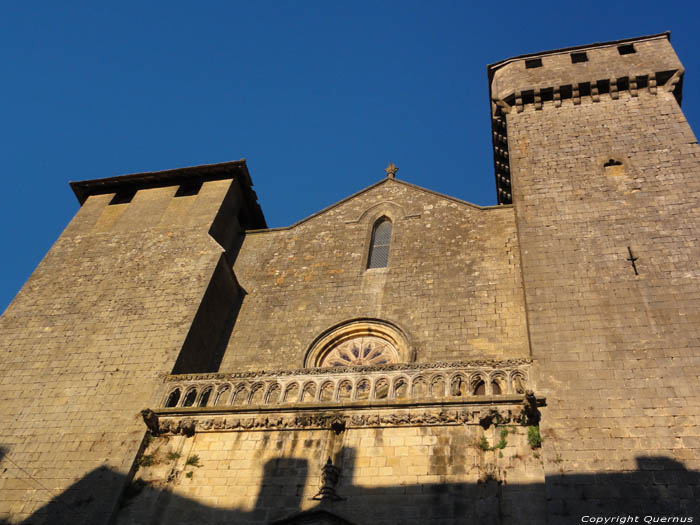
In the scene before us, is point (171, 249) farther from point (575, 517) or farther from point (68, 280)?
point (575, 517)

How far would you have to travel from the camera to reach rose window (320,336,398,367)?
10953mm

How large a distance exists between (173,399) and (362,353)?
330 centimetres

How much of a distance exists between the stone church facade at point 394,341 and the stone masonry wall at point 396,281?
0.05 meters

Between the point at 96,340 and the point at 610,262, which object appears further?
the point at 96,340

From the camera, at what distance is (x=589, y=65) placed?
14500mm

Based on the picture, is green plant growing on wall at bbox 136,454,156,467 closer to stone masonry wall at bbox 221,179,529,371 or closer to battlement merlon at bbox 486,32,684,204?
stone masonry wall at bbox 221,179,529,371

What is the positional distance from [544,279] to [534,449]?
3151 mm

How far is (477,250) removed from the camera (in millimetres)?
12172

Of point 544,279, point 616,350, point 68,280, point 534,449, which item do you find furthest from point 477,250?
point 68,280

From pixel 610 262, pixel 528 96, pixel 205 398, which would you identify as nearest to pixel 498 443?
pixel 610 262

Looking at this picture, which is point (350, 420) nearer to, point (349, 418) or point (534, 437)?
point (349, 418)

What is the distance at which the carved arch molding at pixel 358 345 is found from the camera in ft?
35.9

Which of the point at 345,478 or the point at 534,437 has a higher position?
the point at 534,437

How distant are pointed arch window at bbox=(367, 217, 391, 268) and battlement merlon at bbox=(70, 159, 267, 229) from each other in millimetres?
3268
